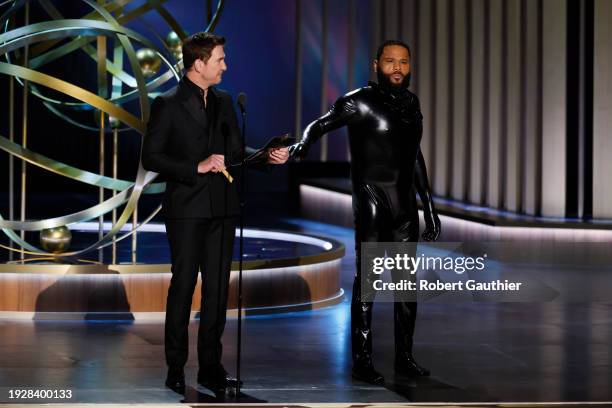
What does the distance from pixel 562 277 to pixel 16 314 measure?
384cm

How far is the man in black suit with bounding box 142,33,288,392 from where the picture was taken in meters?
4.89

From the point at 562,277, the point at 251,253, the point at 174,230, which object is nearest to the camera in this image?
the point at 174,230

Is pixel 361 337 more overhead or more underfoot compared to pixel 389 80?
more underfoot

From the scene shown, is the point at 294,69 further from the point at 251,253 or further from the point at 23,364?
the point at 23,364

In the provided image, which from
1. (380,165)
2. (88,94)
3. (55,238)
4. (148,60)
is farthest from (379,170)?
(148,60)

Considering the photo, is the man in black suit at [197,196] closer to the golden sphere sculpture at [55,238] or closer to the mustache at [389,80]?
the mustache at [389,80]

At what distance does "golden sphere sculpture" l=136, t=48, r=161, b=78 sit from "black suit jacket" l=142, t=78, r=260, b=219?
2962mm

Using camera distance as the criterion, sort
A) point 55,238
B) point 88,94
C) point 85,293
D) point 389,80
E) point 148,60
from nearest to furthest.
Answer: point 389,80, point 88,94, point 85,293, point 55,238, point 148,60

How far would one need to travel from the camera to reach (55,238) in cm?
725

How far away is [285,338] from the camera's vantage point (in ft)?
20.8

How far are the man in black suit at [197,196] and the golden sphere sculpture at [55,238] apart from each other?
2426 mm

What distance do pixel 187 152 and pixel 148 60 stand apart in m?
3.14

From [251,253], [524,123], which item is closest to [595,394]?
[251,253]

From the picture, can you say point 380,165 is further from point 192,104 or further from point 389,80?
point 192,104
